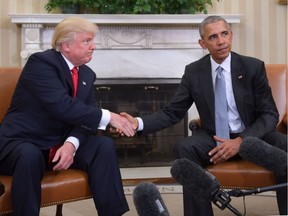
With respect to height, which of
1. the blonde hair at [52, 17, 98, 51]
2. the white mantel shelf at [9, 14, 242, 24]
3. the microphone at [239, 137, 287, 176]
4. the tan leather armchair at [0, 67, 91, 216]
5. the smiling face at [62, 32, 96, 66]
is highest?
the white mantel shelf at [9, 14, 242, 24]

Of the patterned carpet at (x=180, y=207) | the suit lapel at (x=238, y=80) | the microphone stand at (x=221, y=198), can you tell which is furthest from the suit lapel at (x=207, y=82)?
the microphone stand at (x=221, y=198)

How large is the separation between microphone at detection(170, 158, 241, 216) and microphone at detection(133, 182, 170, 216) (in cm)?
6

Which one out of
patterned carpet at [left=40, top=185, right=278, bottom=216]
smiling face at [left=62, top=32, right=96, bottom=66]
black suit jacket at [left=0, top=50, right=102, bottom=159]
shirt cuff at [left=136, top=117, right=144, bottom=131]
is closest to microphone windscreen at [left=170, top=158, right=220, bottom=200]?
black suit jacket at [left=0, top=50, right=102, bottom=159]

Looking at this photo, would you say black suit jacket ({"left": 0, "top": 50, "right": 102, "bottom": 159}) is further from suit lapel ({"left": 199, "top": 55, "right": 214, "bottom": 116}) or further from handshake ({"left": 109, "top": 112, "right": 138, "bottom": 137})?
suit lapel ({"left": 199, "top": 55, "right": 214, "bottom": 116})

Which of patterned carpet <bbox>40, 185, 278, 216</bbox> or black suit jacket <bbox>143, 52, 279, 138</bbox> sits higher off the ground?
black suit jacket <bbox>143, 52, 279, 138</bbox>

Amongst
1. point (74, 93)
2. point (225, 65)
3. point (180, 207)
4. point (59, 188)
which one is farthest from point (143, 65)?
point (59, 188)

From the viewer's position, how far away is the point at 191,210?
85.1 inches

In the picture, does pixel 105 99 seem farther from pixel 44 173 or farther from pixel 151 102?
pixel 44 173

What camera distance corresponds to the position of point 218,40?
2443 millimetres

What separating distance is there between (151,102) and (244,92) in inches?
83.6

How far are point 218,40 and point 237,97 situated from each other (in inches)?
13.1

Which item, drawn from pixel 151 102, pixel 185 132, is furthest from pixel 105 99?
pixel 185 132

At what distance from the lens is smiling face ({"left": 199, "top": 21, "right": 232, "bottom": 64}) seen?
2.45 meters

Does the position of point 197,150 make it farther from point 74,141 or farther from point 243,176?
point 74,141
